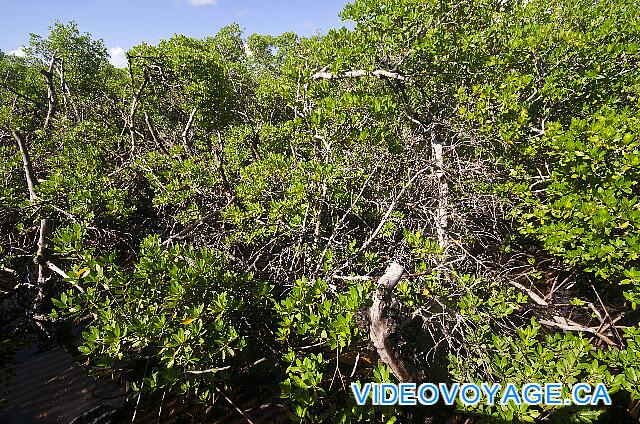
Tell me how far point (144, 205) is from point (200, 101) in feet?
10.1

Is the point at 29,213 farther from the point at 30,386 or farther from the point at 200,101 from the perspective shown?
the point at 200,101

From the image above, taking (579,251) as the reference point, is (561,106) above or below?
above

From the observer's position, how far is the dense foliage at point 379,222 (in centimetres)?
310

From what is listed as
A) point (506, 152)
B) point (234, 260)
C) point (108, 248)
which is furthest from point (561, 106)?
point (108, 248)

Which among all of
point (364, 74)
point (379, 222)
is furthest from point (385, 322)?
point (364, 74)

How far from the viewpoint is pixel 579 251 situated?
380 cm

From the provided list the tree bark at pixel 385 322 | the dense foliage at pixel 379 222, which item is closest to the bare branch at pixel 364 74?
the dense foliage at pixel 379 222

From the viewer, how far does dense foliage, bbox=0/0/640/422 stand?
3.10 m

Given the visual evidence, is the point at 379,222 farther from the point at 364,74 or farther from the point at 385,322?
the point at 385,322

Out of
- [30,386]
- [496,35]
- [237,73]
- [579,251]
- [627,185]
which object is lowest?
[30,386]

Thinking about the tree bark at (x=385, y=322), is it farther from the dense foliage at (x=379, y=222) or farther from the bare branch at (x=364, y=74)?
the bare branch at (x=364, y=74)

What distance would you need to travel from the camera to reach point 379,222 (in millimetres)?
5734

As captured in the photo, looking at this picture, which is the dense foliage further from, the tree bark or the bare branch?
the tree bark

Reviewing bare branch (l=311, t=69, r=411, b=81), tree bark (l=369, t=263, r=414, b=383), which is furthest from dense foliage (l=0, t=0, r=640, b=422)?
tree bark (l=369, t=263, r=414, b=383)
